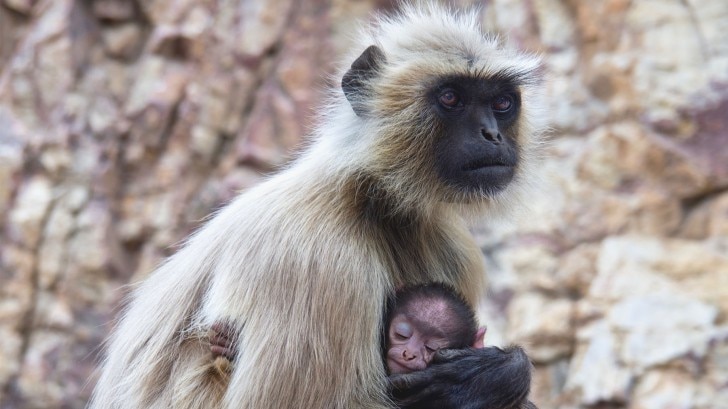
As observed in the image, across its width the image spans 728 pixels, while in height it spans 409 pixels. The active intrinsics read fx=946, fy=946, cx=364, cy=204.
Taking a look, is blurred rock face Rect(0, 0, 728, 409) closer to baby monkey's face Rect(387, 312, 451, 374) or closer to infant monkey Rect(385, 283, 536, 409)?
infant monkey Rect(385, 283, 536, 409)

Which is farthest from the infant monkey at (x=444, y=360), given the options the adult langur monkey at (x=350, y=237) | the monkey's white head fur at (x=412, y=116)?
the monkey's white head fur at (x=412, y=116)

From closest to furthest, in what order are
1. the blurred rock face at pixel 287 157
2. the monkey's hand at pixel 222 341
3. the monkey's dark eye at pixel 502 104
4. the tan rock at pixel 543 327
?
1. the monkey's hand at pixel 222 341
2. the monkey's dark eye at pixel 502 104
3. the blurred rock face at pixel 287 157
4. the tan rock at pixel 543 327

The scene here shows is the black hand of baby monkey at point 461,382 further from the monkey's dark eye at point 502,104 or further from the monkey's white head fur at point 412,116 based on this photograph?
the monkey's dark eye at point 502,104

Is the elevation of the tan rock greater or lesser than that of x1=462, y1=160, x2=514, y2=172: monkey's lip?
greater

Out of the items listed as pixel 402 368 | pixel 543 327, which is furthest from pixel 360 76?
pixel 543 327

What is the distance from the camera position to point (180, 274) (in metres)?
3.73

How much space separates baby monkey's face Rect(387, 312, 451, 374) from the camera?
11.1 feet

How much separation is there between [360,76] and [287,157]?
8.67ft

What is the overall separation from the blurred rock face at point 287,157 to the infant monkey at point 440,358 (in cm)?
309

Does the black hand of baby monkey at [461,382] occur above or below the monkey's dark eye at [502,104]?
below

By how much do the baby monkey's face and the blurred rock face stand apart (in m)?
3.22

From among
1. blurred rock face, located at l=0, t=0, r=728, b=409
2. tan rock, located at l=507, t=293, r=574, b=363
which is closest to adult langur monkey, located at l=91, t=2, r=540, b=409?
blurred rock face, located at l=0, t=0, r=728, b=409

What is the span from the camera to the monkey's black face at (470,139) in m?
3.63

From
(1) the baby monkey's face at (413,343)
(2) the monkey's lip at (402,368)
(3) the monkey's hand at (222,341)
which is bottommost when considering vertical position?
(3) the monkey's hand at (222,341)
